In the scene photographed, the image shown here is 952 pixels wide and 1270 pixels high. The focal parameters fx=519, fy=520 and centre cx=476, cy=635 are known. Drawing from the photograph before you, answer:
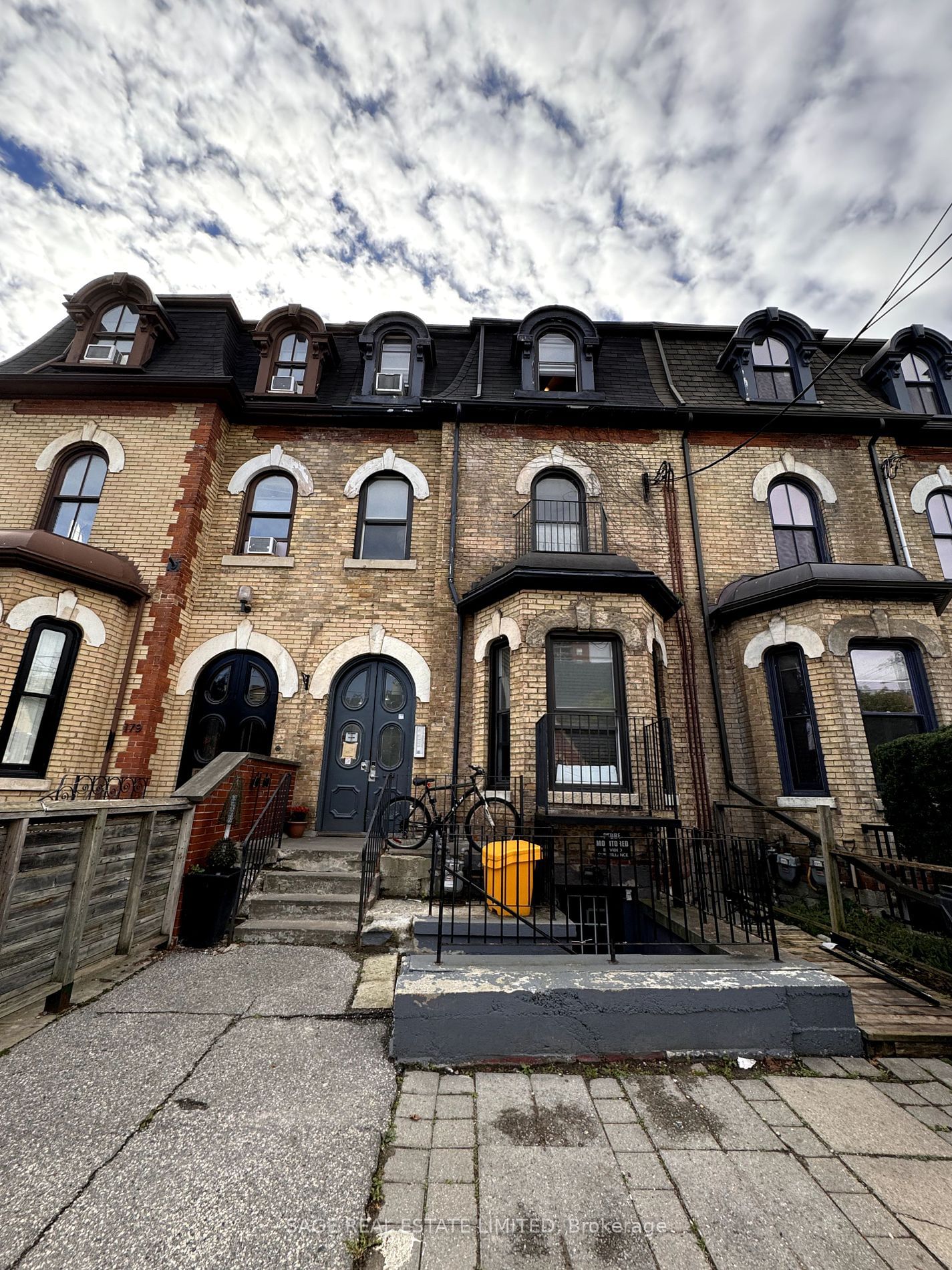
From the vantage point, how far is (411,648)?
8.52 metres

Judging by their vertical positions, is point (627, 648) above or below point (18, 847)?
above

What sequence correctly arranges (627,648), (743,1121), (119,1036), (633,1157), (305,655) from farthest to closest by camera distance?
(305,655) → (627,648) → (119,1036) → (743,1121) → (633,1157)

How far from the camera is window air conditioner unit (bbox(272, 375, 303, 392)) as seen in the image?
33.1 feet

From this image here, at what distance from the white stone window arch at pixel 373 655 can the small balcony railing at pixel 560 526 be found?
2.54m

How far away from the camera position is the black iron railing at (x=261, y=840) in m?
5.16

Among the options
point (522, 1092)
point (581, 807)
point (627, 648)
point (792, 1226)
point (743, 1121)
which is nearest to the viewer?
point (792, 1226)

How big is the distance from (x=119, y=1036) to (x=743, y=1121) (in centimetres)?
362

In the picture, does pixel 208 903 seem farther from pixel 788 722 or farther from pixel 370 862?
pixel 788 722

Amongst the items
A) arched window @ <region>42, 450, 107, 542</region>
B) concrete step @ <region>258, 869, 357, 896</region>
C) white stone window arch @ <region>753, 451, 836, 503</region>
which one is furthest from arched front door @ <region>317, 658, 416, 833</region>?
white stone window arch @ <region>753, 451, 836, 503</region>

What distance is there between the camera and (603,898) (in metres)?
5.70

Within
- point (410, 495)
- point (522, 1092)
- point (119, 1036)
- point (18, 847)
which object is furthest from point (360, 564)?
point (522, 1092)

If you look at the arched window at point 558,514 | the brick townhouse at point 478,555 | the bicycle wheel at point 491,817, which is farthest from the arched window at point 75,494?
the bicycle wheel at point 491,817

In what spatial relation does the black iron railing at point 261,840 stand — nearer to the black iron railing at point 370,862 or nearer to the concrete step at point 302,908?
the concrete step at point 302,908

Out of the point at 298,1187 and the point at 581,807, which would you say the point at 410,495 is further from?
the point at 298,1187
